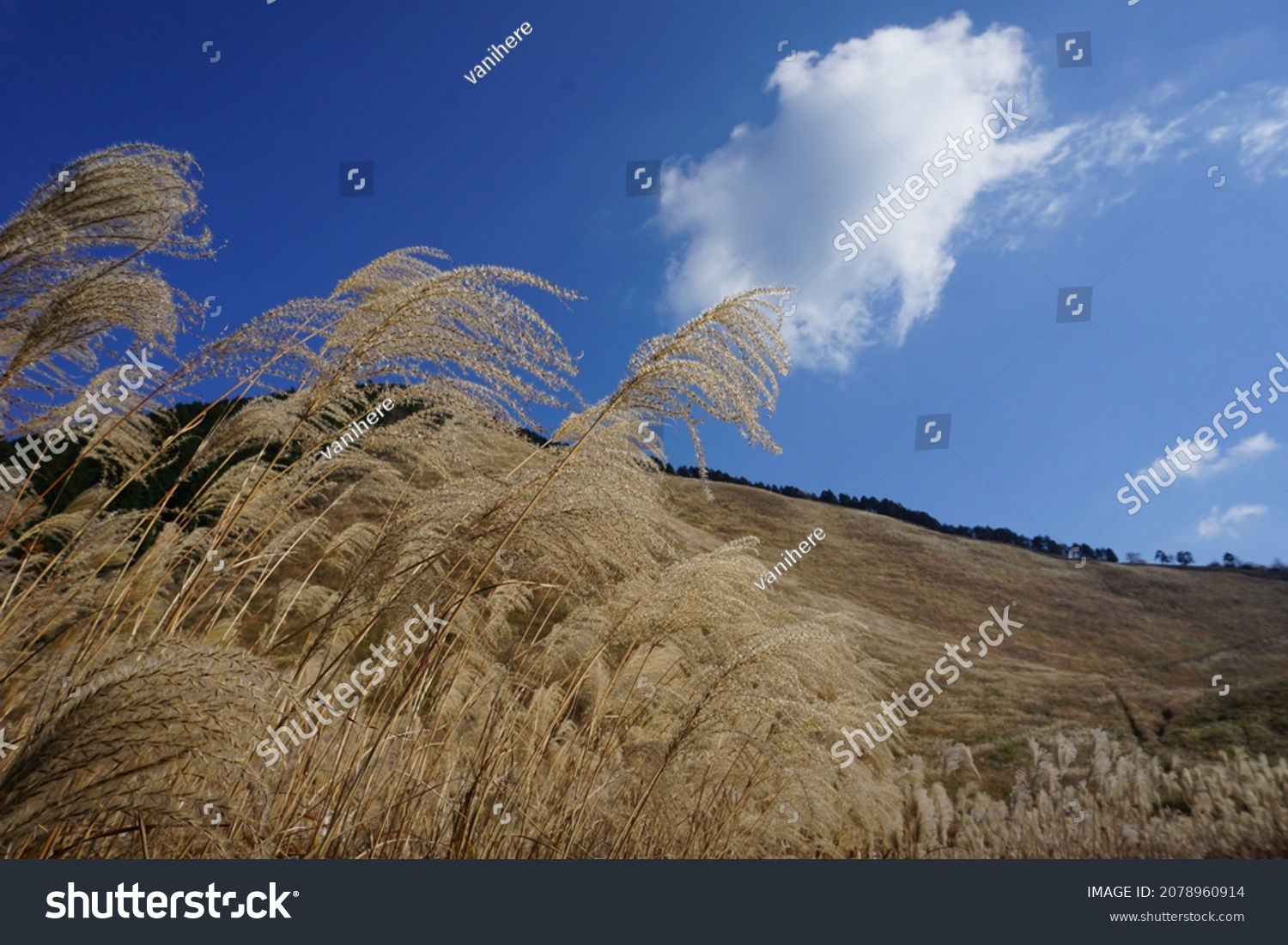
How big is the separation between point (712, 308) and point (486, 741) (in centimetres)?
215

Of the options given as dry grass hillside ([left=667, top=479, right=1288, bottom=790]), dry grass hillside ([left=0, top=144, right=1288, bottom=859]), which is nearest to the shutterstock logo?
dry grass hillside ([left=0, top=144, right=1288, bottom=859])

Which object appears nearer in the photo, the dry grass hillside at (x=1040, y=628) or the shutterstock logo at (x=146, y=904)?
the shutterstock logo at (x=146, y=904)

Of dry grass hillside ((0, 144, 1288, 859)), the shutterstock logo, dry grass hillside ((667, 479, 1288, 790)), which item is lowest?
the shutterstock logo

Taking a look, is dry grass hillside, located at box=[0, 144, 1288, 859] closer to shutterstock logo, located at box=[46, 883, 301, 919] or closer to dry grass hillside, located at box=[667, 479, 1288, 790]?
shutterstock logo, located at box=[46, 883, 301, 919]

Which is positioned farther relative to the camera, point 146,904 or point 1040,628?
point 1040,628

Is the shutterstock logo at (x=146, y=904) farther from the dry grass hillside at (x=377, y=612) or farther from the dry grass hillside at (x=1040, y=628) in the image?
the dry grass hillside at (x=1040, y=628)

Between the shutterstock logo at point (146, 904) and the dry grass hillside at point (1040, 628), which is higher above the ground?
the dry grass hillside at point (1040, 628)

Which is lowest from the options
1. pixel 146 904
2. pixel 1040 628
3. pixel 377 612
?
pixel 146 904

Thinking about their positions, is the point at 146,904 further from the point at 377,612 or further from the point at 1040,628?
the point at 1040,628

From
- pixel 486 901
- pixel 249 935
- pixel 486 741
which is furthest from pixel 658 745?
pixel 249 935

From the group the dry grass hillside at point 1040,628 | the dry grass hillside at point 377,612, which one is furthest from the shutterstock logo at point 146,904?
the dry grass hillside at point 1040,628


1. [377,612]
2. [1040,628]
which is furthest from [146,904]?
[1040,628]

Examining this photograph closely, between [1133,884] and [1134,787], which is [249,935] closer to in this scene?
[1133,884]

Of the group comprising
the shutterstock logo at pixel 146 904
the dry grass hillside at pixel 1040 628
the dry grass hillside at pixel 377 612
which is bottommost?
→ the shutterstock logo at pixel 146 904
